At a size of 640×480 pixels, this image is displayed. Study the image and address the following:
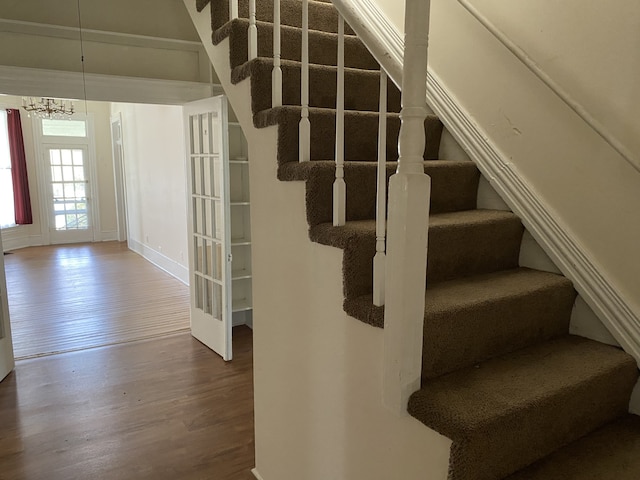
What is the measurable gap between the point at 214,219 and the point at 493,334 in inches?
113

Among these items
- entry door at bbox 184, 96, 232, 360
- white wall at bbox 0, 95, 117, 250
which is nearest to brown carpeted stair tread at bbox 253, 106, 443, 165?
entry door at bbox 184, 96, 232, 360

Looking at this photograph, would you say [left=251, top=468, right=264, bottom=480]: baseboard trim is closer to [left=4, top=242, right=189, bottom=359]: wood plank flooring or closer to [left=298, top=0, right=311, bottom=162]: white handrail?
[left=298, top=0, right=311, bottom=162]: white handrail

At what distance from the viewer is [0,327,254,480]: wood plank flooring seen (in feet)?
7.95

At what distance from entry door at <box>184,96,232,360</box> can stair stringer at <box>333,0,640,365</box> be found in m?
2.00

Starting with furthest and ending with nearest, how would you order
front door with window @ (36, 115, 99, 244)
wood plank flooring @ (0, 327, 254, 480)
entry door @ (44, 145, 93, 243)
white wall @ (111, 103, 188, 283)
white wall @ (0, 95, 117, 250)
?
entry door @ (44, 145, 93, 243) < front door with window @ (36, 115, 99, 244) < white wall @ (0, 95, 117, 250) < white wall @ (111, 103, 188, 283) < wood plank flooring @ (0, 327, 254, 480)

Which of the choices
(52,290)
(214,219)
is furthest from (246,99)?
(52,290)

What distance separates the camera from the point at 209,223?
3.94 m

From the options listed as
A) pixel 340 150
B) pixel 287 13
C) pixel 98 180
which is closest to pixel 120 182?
pixel 98 180

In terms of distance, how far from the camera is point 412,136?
3.39 ft

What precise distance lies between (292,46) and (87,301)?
435 cm

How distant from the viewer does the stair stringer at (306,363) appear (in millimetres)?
1293

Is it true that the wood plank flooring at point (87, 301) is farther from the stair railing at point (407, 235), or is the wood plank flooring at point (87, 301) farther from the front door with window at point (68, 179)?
the stair railing at point (407, 235)

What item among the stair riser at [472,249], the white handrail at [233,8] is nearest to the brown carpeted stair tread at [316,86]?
the white handrail at [233,8]

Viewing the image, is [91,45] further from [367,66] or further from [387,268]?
[387,268]
